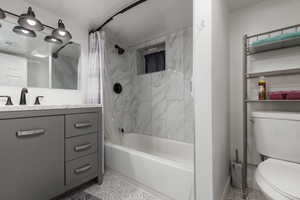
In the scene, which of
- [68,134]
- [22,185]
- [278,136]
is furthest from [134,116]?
[278,136]

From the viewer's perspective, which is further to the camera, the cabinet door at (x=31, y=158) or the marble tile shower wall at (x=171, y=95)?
the marble tile shower wall at (x=171, y=95)

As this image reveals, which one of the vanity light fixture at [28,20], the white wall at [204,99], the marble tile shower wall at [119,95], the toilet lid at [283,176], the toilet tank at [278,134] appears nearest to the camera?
the toilet lid at [283,176]

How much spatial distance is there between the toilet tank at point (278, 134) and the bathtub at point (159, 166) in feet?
2.23

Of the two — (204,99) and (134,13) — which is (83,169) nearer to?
(204,99)

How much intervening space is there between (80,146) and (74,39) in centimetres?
140

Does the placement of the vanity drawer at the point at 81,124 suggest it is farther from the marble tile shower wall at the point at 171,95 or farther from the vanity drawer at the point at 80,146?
the marble tile shower wall at the point at 171,95

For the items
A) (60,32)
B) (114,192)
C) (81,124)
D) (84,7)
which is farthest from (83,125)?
(84,7)

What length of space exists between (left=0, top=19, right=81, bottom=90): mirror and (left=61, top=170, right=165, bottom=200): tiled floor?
1.22 metres

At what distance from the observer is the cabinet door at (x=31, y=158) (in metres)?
0.93

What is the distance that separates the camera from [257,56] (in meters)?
1.45

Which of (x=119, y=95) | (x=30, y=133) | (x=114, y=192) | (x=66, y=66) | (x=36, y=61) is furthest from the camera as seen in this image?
(x=119, y=95)

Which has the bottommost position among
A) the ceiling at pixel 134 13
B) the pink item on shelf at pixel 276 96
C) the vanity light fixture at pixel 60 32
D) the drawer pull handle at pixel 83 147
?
the drawer pull handle at pixel 83 147

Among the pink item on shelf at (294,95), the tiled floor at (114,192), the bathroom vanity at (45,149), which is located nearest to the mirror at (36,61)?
the bathroom vanity at (45,149)

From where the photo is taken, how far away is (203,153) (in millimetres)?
924
